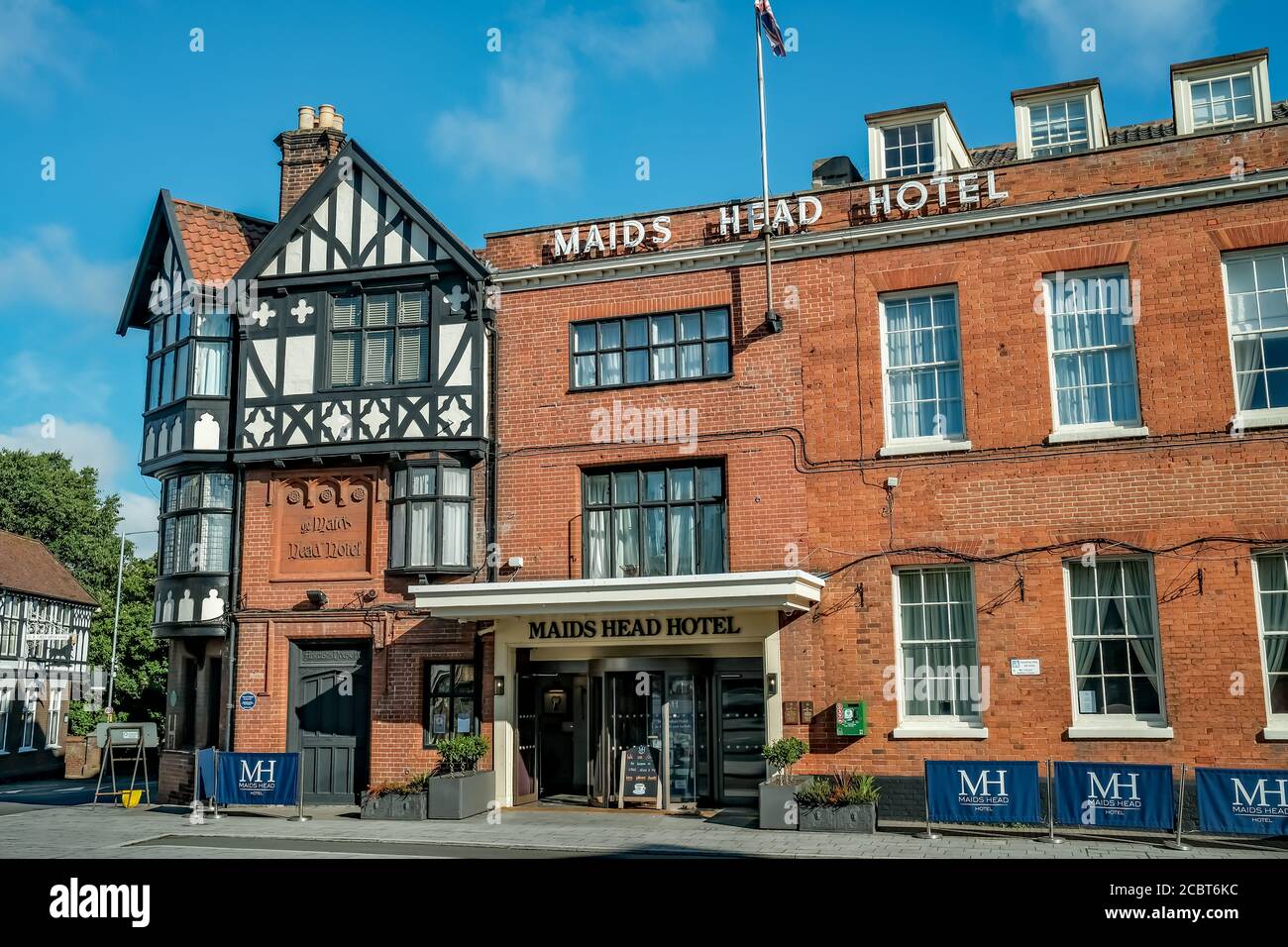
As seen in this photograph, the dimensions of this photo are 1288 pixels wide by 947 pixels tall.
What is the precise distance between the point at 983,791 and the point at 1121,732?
8.38 feet

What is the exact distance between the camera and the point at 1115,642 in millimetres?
15688

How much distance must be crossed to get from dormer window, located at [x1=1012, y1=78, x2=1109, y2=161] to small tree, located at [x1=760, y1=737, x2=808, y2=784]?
1092 cm

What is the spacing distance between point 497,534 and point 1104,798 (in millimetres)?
10438

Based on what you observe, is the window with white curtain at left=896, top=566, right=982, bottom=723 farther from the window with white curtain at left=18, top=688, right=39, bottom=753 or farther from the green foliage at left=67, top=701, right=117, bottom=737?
the window with white curtain at left=18, top=688, right=39, bottom=753

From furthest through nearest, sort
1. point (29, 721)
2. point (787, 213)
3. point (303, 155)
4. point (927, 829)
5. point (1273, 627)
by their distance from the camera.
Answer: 1. point (29, 721)
2. point (303, 155)
3. point (787, 213)
4. point (1273, 627)
5. point (927, 829)

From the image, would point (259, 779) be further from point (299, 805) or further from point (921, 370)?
point (921, 370)

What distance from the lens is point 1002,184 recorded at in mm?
17172

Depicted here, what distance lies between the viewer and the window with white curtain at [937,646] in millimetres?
16281

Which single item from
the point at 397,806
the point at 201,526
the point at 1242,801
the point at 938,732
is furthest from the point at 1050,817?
the point at 201,526

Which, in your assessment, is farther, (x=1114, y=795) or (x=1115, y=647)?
(x=1115, y=647)

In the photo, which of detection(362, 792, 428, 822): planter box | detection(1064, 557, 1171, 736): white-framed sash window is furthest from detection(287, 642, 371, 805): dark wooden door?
detection(1064, 557, 1171, 736): white-framed sash window

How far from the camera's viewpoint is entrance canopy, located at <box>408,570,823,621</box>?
15.9 meters

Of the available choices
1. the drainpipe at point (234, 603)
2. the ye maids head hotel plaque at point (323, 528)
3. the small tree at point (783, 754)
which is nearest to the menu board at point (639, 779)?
the small tree at point (783, 754)

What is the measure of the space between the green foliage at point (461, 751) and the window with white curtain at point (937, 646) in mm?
6770
